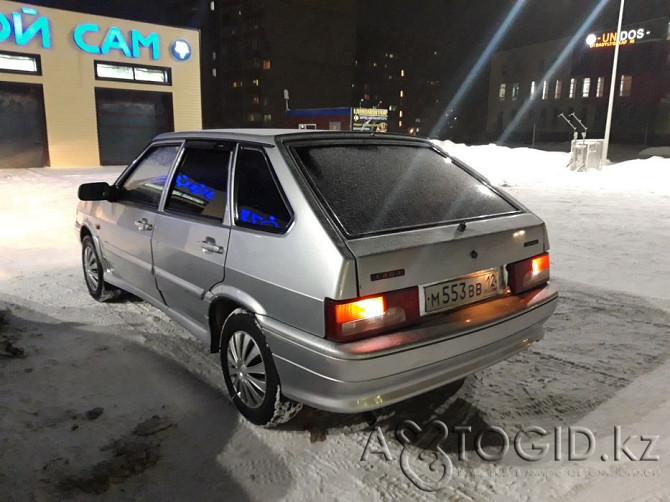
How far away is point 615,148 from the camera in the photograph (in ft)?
117

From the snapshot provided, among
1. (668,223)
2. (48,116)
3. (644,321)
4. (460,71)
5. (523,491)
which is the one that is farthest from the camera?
(460,71)

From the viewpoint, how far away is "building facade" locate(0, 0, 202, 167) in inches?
733

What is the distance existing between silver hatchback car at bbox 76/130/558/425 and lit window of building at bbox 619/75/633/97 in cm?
4670

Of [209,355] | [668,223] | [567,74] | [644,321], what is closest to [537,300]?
[644,321]

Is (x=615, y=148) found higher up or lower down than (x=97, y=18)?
lower down

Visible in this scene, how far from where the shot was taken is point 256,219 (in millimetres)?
2867

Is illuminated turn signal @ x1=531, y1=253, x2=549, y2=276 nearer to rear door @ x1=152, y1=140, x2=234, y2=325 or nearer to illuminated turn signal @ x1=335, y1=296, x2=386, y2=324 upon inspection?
illuminated turn signal @ x1=335, y1=296, x2=386, y2=324

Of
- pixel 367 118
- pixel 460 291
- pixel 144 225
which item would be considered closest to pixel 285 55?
pixel 367 118

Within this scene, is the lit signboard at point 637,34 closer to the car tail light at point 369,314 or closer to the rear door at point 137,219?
the rear door at point 137,219

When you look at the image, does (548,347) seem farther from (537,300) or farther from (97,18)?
(97,18)

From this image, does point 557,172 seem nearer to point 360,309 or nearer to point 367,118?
point 367,118

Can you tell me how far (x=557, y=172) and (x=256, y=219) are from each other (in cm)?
1828

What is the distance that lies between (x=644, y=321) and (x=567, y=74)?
169ft

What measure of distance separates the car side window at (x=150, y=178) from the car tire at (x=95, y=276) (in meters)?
0.90
